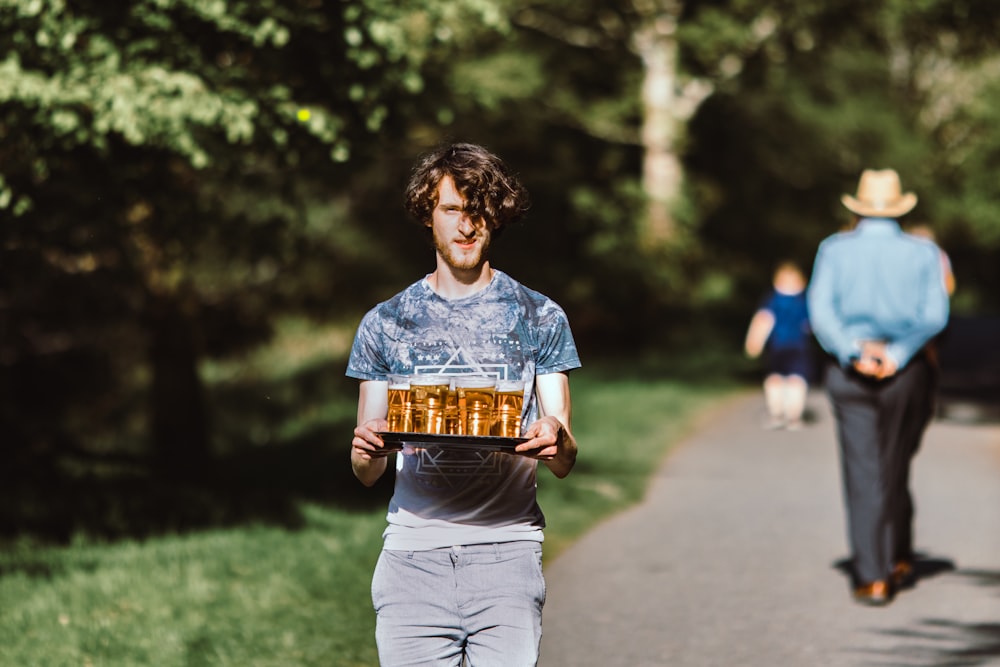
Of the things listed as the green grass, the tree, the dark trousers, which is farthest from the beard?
the tree

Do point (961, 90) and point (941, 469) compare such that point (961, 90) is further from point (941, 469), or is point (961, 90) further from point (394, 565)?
point (394, 565)

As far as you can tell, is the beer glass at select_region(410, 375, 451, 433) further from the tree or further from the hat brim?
the tree

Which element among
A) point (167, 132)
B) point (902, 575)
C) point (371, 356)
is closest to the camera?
point (371, 356)

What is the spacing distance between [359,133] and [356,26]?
0.99 meters

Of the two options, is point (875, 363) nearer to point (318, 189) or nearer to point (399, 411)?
point (399, 411)

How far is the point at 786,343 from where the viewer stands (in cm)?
1451

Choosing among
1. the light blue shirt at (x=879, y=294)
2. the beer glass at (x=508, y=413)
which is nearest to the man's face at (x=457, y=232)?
the beer glass at (x=508, y=413)

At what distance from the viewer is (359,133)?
981 cm

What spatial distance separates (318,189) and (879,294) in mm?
8881

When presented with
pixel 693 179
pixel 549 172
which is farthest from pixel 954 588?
pixel 693 179

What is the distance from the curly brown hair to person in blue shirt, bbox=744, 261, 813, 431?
35.5 ft

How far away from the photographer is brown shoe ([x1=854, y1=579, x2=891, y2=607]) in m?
7.07

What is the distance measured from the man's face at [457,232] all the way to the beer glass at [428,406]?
0.33 m

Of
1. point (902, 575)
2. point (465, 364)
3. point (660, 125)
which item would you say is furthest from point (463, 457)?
point (660, 125)
